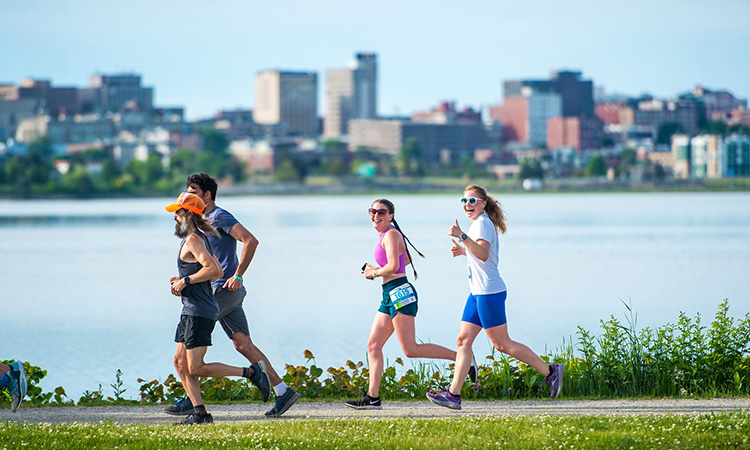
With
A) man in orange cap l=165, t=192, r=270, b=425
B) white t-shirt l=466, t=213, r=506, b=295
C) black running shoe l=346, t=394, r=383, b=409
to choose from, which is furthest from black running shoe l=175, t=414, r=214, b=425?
white t-shirt l=466, t=213, r=506, b=295

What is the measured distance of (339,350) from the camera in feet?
60.5

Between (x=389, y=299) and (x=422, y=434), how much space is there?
4.92 ft

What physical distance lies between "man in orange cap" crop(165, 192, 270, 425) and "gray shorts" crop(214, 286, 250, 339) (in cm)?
37

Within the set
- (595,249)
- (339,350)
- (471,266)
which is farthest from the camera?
(595,249)

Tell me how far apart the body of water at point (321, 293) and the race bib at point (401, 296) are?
11.7 feet

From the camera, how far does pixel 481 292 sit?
9.20 meters

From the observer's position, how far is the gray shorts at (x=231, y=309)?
9.41 meters

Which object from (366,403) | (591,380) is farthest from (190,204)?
(591,380)

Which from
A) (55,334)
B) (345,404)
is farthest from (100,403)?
(55,334)

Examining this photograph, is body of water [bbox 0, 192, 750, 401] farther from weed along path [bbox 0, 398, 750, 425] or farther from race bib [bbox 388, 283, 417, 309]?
race bib [bbox 388, 283, 417, 309]

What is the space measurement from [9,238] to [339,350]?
4618 centimetres

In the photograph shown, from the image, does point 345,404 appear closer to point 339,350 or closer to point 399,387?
point 399,387

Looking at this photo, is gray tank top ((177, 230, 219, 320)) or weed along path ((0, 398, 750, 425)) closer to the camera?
gray tank top ((177, 230, 219, 320))

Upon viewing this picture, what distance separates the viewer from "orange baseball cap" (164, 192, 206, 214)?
892cm
